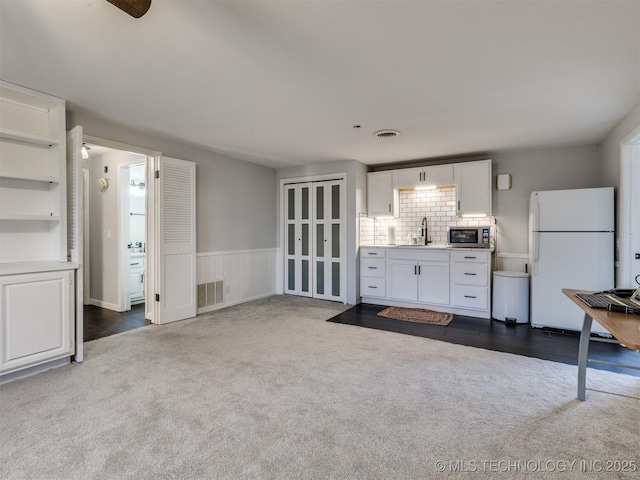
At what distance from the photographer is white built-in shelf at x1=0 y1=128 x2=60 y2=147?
2551mm

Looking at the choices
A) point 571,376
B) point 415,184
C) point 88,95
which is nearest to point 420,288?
point 415,184

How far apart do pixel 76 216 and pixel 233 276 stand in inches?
96.8

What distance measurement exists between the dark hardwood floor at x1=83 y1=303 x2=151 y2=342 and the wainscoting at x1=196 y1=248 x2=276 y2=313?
826 millimetres

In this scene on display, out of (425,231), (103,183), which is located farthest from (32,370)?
(425,231)

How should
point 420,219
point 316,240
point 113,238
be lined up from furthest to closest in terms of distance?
point 316,240
point 420,219
point 113,238

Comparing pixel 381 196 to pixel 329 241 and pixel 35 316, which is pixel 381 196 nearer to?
pixel 329 241

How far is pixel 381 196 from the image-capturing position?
5.39m

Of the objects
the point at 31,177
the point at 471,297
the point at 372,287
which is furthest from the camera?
the point at 372,287

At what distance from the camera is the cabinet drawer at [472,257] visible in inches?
172

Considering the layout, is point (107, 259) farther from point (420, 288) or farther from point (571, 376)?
point (571, 376)

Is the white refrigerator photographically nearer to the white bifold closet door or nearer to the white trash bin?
the white trash bin

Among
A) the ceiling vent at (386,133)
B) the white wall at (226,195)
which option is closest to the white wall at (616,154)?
the ceiling vent at (386,133)

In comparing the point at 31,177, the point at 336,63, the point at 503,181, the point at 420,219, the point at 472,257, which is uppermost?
the point at 336,63

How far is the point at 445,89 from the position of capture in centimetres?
263
